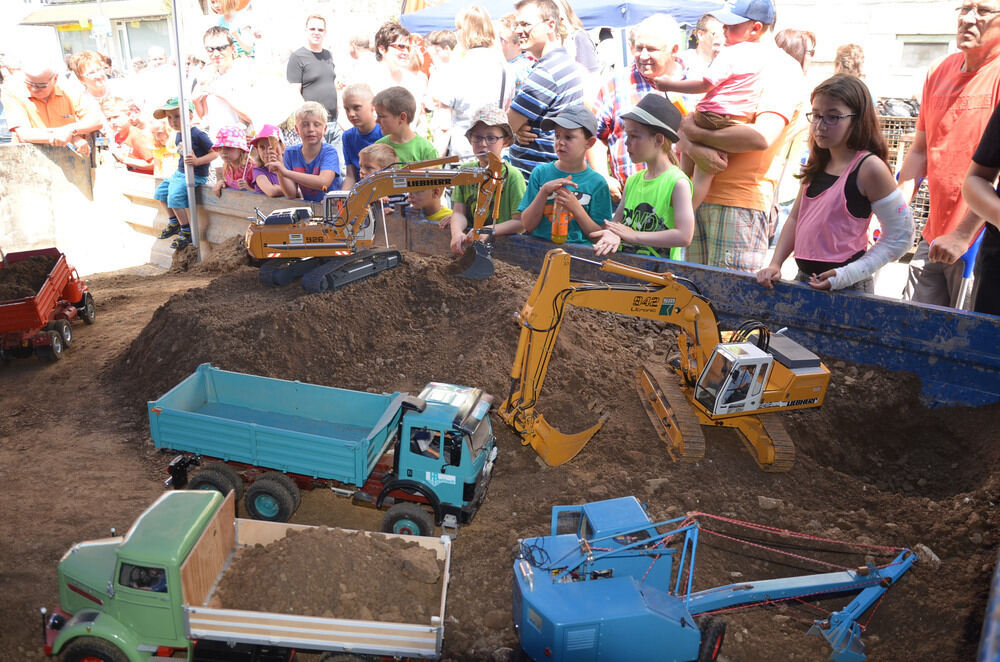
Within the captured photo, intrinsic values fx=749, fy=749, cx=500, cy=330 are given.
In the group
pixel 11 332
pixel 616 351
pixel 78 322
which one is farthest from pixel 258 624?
pixel 78 322

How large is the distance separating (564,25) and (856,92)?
6.32 metres

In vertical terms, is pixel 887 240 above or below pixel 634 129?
below

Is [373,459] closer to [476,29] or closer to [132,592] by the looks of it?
[132,592]

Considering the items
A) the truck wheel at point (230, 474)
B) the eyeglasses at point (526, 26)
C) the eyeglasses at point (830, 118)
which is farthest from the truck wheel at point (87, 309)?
the eyeglasses at point (830, 118)

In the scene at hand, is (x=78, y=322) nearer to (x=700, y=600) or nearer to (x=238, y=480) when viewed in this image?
(x=238, y=480)

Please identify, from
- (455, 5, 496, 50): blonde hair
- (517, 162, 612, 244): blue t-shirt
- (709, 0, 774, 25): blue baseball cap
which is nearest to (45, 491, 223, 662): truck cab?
(517, 162, 612, 244): blue t-shirt

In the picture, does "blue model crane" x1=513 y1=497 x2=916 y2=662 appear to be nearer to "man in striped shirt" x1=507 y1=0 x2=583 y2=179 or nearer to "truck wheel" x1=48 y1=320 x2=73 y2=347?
"man in striped shirt" x1=507 y1=0 x2=583 y2=179

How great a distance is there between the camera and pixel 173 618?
12.8 feet

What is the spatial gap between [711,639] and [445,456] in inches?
79.6

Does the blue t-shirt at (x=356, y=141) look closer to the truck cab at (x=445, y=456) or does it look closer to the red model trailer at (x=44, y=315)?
the red model trailer at (x=44, y=315)

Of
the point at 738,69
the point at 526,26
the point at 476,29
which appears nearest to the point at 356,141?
the point at 476,29

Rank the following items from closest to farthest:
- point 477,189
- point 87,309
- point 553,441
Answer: point 553,441 → point 477,189 → point 87,309

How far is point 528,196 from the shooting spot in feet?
26.1

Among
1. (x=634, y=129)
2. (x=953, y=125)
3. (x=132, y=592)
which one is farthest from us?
Answer: (x=634, y=129)
